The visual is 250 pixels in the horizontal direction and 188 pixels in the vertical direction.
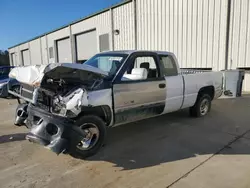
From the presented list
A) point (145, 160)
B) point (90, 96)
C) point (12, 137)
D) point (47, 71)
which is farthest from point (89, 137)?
point (12, 137)

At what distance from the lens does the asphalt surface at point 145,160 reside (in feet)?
9.61

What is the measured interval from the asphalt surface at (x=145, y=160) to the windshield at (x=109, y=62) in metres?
1.43

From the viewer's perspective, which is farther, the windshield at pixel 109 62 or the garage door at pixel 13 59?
the garage door at pixel 13 59

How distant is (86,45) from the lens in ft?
64.7

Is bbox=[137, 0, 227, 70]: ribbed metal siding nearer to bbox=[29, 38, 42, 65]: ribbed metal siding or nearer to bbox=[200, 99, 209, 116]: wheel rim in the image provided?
bbox=[200, 99, 209, 116]: wheel rim

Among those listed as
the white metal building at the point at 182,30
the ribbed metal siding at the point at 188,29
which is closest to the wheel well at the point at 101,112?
the white metal building at the point at 182,30

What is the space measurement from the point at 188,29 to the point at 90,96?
32.3 feet

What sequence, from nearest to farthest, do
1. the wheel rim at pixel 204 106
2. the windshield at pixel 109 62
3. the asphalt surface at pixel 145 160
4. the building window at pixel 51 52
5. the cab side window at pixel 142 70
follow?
the asphalt surface at pixel 145 160, the windshield at pixel 109 62, the cab side window at pixel 142 70, the wheel rim at pixel 204 106, the building window at pixel 51 52

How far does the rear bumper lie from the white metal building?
30.7ft

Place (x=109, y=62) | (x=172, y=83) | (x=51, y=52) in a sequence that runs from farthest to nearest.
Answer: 1. (x=51, y=52)
2. (x=172, y=83)
3. (x=109, y=62)

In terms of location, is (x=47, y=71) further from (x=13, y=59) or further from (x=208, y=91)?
(x=13, y=59)

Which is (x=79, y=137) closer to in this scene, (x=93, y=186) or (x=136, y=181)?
(x=93, y=186)

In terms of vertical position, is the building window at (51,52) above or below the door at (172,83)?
above

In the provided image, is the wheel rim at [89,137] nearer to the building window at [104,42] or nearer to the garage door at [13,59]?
the building window at [104,42]
